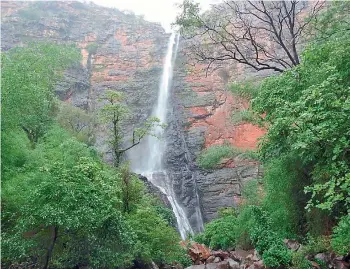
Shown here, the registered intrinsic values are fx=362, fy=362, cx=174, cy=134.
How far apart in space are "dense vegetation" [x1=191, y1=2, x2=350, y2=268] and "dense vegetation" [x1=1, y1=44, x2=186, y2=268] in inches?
147

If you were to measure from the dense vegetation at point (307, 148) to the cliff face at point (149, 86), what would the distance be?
8.62 meters

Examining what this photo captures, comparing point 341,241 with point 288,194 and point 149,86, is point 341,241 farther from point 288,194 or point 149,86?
point 149,86

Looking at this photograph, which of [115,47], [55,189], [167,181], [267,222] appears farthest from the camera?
[115,47]

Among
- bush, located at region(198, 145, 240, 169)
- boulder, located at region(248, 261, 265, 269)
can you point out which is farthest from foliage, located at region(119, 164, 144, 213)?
bush, located at region(198, 145, 240, 169)

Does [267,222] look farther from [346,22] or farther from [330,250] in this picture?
[346,22]

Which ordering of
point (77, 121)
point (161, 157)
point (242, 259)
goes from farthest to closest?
point (161, 157)
point (77, 121)
point (242, 259)

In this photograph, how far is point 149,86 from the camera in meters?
38.2

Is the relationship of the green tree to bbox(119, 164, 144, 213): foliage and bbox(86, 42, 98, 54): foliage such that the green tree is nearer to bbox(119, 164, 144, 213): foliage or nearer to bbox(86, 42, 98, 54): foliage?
bbox(119, 164, 144, 213): foliage

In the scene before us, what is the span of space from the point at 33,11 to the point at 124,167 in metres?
41.7

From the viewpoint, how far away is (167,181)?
92.3 ft

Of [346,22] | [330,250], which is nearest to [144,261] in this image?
[330,250]

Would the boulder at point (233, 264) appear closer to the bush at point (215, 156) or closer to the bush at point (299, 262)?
the bush at point (299, 262)

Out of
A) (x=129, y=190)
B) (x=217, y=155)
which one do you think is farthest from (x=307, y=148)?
(x=217, y=155)

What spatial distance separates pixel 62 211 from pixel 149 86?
30527 mm
